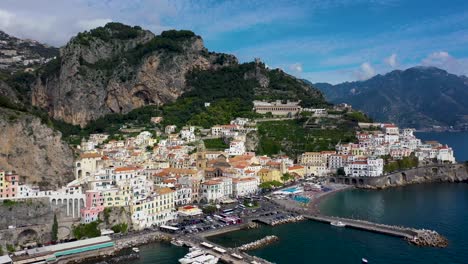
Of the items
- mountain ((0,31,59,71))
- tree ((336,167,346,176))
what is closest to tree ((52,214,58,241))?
tree ((336,167,346,176))

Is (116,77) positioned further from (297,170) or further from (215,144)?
(297,170)

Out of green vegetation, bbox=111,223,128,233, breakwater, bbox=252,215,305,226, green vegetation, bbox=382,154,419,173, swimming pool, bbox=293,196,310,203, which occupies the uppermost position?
green vegetation, bbox=382,154,419,173

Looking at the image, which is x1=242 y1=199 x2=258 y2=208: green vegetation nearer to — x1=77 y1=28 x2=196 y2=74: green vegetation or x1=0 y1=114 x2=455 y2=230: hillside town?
x1=0 y1=114 x2=455 y2=230: hillside town

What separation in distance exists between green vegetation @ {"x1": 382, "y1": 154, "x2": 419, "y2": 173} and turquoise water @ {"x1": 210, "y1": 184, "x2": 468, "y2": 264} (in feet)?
30.5

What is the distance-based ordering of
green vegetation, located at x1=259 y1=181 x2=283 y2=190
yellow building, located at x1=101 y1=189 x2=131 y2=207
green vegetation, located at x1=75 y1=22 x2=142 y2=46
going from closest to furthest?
yellow building, located at x1=101 y1=189 x2=131 y2=207
green vegetation, located at x1=259 y1=181 x2=283 y2=190
green vegetation, located at x1=75 y1=22 x2=142 y2=46

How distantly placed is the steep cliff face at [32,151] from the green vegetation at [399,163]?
138ft

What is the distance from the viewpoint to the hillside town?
119 ft

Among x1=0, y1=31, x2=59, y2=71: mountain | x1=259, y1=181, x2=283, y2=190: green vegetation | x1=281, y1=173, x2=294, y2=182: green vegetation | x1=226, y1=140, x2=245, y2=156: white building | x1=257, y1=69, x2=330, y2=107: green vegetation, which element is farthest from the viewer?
x1=0, y1=31, x2=59, y2=71: mountain

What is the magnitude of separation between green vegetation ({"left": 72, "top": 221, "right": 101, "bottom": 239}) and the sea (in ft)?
12.8

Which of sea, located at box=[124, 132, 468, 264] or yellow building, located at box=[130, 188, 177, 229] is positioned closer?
sea, located at box=[124, 132, 468, 264]

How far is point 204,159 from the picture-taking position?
180 ft

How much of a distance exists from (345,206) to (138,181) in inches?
874

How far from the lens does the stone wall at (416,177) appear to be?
2293 inches

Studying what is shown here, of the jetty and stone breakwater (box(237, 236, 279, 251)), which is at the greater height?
the jetty
